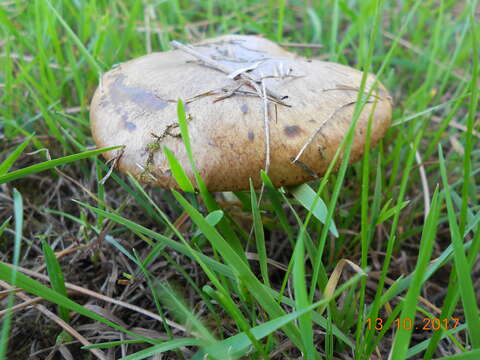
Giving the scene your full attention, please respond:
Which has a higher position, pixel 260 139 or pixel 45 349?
pixel 260 139

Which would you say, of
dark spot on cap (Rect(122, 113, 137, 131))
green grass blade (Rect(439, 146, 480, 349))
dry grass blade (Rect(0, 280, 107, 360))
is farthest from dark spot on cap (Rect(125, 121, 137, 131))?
green grass blade (Rect(439, 146, 480, 349))

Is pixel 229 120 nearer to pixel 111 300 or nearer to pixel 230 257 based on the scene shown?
pixel 230 257

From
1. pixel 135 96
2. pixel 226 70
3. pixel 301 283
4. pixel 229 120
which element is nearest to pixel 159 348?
pixel 301 283

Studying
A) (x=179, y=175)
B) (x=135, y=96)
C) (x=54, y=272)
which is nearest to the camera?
(x=179, y=175)

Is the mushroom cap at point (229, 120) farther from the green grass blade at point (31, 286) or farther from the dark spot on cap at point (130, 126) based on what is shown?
the green grass blade at point (31, 286)

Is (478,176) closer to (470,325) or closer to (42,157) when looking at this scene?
(470,325)

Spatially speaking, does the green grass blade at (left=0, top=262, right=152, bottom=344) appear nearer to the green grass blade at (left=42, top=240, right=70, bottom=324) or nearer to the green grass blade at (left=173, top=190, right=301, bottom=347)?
the green grass blade at (left=42, top=240, right=70, bottom=324)

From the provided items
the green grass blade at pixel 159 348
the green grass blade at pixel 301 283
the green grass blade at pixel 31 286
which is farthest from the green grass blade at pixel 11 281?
the green grass blade at pixel 301 283

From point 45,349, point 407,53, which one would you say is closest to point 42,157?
point 45,349
